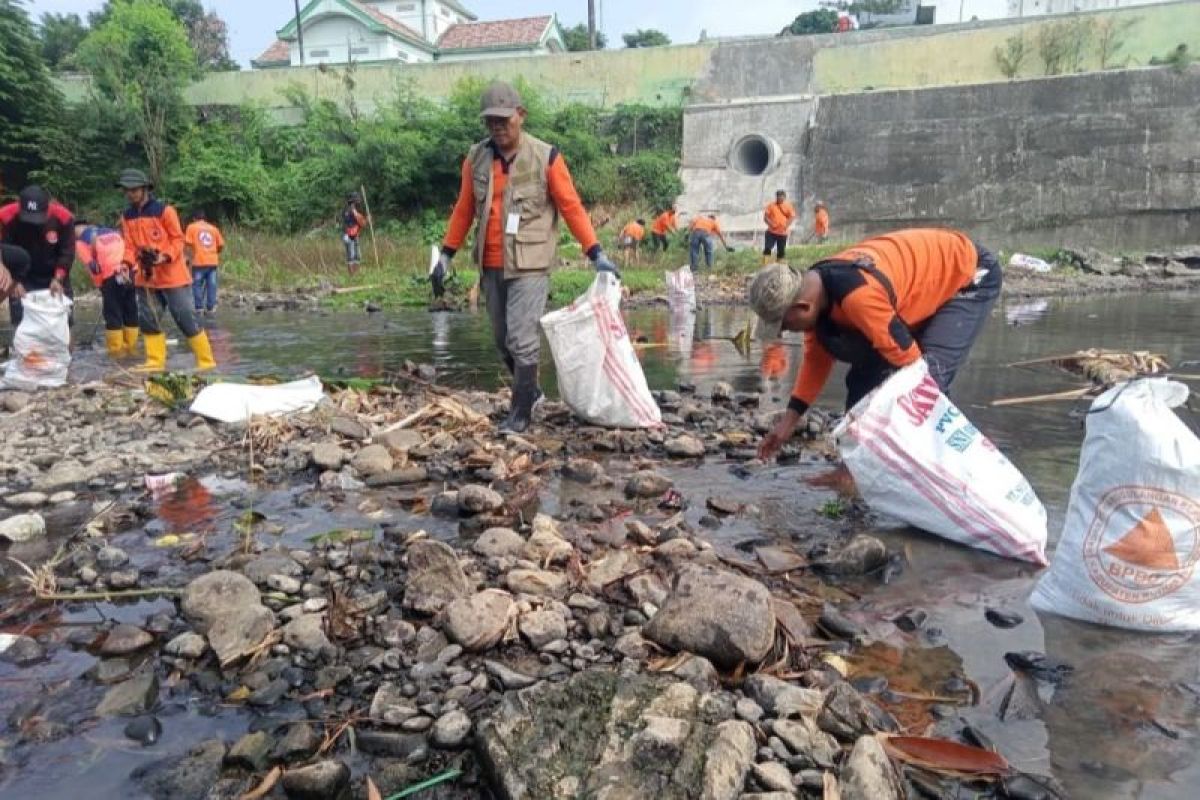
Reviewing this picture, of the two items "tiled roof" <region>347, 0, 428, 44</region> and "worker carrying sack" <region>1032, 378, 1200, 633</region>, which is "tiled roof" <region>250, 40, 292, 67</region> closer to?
"tiled roof" <region>347, 0, 428, 44</region>

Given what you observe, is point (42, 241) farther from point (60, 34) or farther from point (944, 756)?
point (60, 34)

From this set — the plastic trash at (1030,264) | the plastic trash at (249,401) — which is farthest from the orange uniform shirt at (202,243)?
the plastic trash at (1030,264)

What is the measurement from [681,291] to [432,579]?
35.5 feet

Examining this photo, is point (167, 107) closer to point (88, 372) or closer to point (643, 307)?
point (643, 307)

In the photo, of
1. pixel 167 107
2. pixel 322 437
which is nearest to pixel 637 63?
pixel 167 107

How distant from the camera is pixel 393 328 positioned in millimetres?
10734

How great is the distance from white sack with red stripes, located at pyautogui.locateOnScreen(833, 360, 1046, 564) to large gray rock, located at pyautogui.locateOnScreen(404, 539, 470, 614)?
4.84 ft

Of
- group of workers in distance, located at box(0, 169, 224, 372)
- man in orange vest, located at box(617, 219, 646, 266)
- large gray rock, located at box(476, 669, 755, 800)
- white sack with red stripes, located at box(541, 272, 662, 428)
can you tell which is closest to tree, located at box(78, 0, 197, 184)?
man in orange vest, located at box(617, 219, 646, 266)

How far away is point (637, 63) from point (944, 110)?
9395mm

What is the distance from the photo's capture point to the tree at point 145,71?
23844mm

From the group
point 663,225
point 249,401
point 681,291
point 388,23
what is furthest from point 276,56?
point 249,401

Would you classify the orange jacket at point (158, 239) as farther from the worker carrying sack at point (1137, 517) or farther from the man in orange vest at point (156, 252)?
the worker carrying sack at point (1137, 517)

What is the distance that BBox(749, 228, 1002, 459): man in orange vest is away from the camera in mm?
3039

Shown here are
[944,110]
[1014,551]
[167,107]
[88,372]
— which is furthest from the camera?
[167,107]
